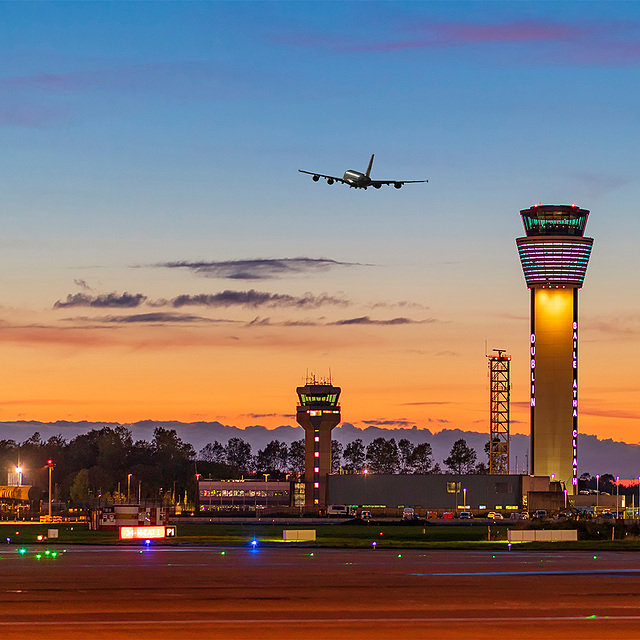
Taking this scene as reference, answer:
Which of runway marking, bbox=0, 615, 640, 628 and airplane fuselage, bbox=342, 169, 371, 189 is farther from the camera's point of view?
airplane fuselage, bbox=342, 169, 371, 189

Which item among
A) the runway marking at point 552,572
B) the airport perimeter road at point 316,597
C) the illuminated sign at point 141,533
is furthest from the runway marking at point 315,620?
the illuminated sign at point 141,533

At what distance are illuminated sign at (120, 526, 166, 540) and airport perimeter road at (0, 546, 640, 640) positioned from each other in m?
22.5

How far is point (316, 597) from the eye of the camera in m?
38.2

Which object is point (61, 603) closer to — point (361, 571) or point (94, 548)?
point (361, 571)

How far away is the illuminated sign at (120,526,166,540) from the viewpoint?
8294 centimetres

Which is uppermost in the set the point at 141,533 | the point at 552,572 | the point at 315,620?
the point at 315,620

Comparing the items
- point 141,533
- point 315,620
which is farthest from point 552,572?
point 141,533

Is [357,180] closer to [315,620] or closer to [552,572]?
[552,572]

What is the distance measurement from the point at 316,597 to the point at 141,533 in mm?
48220

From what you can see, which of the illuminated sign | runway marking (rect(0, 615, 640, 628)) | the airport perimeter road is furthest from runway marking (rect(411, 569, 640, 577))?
the illuminated sign

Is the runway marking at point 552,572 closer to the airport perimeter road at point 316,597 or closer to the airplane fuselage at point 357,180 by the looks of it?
the airport perimeter road at point 316,597

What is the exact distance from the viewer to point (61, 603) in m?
36.2

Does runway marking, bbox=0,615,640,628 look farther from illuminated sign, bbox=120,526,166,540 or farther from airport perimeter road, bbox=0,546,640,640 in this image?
illuminated sign, bbox=120,526,166,540

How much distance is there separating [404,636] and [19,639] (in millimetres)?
10035
